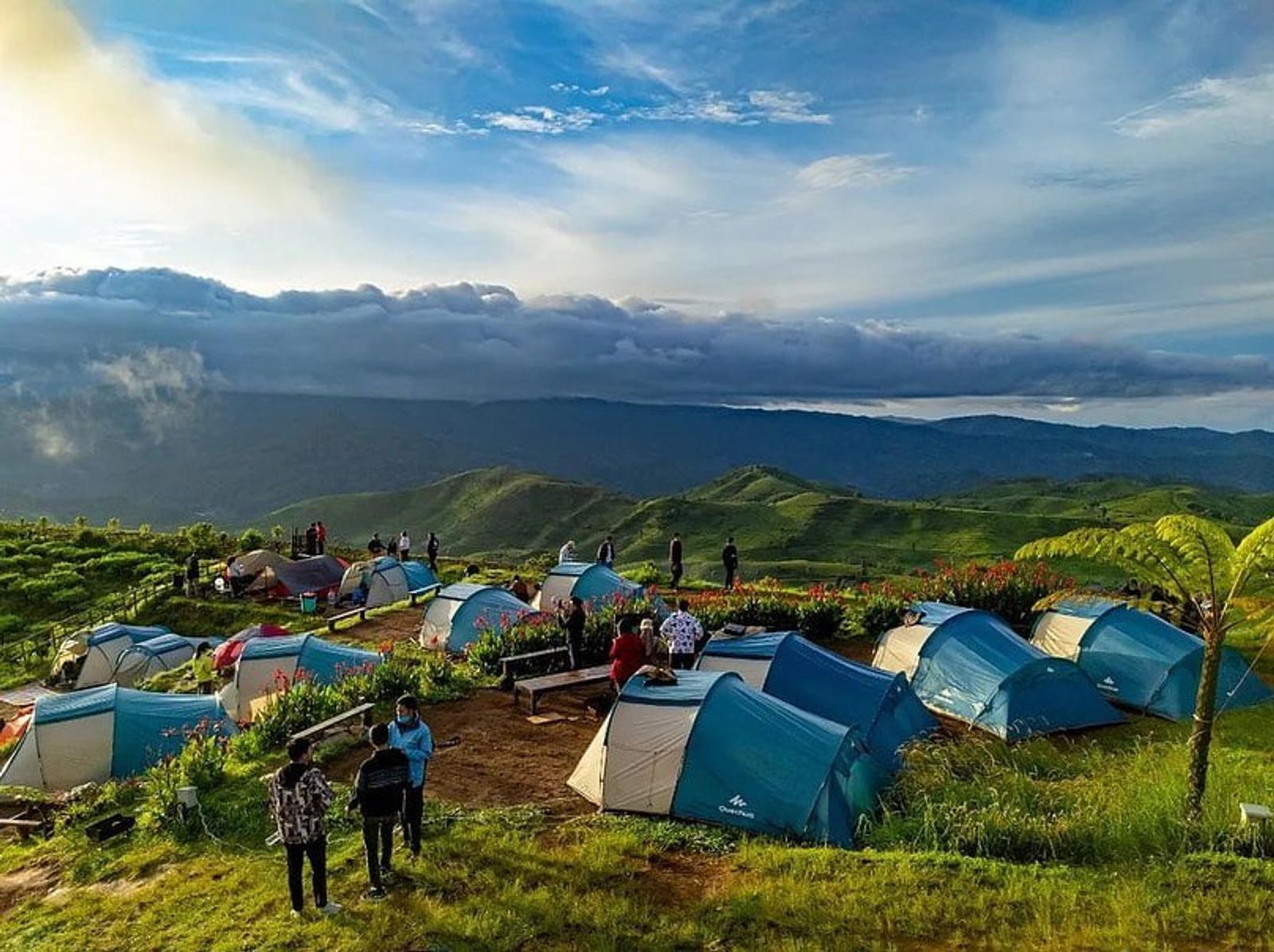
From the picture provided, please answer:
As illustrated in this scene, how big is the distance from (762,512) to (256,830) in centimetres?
14645

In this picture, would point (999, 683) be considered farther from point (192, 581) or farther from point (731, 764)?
point (192, 581)

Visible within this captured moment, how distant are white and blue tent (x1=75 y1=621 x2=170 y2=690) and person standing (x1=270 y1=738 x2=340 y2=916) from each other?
2841cm

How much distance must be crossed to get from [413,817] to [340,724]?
6227 millimetres

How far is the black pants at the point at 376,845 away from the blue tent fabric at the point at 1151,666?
624 inches

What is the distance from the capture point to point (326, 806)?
392 inches

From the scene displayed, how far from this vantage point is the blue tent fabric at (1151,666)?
18859 millimetres

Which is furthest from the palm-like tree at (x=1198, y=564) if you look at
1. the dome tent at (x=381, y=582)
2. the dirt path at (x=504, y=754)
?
the dome tent at (x=381, y=582)

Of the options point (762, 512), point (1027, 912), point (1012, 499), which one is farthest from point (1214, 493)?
point (1027, 912)

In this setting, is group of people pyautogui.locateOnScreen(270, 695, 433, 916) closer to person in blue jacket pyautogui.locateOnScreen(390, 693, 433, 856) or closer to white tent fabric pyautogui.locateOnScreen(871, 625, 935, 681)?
person in blue jacket pyautogui.locateOnScreen(390, 693, 433, 856)

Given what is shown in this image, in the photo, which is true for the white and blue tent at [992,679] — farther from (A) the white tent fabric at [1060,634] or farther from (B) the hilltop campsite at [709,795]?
(A) the white tent fabric at [1060,634]

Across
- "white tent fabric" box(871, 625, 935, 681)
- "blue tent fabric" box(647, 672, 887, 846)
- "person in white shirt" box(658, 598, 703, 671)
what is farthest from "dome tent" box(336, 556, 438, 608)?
"blue tent fabric" box(647, 672, 887, 846)

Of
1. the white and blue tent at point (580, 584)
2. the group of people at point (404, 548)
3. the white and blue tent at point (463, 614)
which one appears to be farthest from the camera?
the group of people at point (404, 548)

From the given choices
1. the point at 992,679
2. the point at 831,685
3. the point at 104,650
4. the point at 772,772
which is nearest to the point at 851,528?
the point at 104,650

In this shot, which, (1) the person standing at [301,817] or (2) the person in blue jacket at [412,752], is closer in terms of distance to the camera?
(1) the person standing at [301,817]
